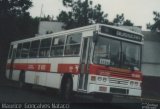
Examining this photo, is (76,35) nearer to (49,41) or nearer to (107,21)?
(49,41)

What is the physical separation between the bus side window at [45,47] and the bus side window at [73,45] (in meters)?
2.64

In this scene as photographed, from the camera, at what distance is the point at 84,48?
17.6m

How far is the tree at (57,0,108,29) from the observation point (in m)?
60.6

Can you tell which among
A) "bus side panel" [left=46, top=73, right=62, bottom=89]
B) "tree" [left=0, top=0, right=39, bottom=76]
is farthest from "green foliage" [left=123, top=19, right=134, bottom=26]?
"bus side panel" [left=46, top=73, right=62, bottom=89]

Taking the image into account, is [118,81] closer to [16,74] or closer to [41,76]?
[41,76]

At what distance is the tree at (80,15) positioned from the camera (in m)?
60.6

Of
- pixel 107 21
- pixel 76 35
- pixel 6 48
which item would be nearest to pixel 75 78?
pixel 76 35

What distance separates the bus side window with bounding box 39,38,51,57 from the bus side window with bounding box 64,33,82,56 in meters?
2.64

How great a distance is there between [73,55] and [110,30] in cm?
218

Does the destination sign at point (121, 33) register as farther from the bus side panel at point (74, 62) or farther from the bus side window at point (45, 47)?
the bus side window at point (45, 47)

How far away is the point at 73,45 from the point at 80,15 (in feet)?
142

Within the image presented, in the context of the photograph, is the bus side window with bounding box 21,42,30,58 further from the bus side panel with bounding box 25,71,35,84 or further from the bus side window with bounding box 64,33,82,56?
the bus side window with bounding box 64,33,82,56

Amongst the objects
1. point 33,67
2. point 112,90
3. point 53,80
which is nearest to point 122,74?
point 112,90

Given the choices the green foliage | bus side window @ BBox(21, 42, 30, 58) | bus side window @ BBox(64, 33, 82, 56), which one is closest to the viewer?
bus side window @ BBox(64, 33, 82, 56)
